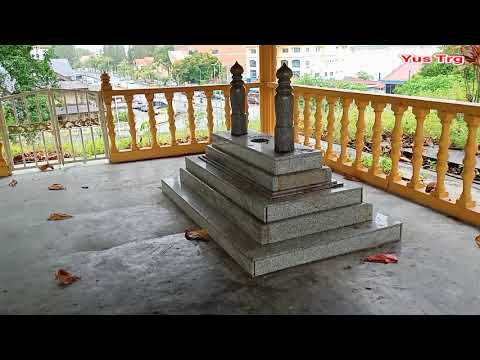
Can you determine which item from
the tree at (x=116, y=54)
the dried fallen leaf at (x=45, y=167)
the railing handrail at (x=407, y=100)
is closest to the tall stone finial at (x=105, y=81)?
the tree at (x=116, y=54)

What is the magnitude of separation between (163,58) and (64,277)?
16.4ft

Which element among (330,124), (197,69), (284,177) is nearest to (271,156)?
(284,177)

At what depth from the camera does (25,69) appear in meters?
7.08

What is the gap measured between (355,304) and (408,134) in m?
4.64

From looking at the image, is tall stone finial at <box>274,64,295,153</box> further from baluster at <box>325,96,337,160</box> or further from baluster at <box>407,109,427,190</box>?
baluster at <box>325,96,337,160</box>

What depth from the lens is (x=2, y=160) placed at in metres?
5.25

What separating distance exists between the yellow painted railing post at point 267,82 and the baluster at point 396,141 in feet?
7.87

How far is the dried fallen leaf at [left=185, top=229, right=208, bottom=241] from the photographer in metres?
3.33

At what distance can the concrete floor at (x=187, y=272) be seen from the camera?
2.43 m

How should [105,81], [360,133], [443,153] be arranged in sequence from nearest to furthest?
[443,153] < [360,133] < [105,81]

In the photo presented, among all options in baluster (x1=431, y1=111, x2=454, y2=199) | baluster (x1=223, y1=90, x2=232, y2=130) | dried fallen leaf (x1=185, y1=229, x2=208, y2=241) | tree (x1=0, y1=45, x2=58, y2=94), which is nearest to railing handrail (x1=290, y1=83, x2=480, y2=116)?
baluster (x1=431, y1=111, x2=454, y2=199)

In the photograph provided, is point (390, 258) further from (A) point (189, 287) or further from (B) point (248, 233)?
(A) point (189, 287)

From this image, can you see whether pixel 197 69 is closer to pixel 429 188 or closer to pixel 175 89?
pixel 175 89

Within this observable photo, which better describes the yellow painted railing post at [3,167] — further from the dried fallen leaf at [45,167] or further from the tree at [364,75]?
the tree at [364,75]
